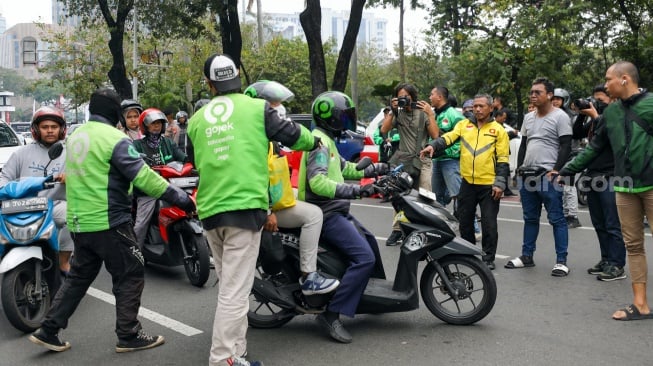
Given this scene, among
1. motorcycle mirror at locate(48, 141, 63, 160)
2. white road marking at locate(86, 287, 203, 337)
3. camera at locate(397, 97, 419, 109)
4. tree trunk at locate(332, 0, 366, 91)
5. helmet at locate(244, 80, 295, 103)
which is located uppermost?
tree trunk at locate(332, 0, 366, 91)

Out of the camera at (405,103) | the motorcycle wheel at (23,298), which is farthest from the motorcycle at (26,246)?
the camera at (405,103)

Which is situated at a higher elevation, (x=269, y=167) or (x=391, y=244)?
(x=269, y=167)

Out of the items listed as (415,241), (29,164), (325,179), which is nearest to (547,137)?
(415,241)

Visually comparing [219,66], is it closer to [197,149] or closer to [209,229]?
[197,149]

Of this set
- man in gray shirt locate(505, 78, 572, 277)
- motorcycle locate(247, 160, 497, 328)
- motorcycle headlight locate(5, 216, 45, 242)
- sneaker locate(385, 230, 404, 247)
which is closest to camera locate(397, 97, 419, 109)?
man in gray shirt locate(505, 78, 572, 277)

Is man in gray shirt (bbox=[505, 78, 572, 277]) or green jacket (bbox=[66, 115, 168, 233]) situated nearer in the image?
green jacket (bbox=[66, 115, 168, 233])

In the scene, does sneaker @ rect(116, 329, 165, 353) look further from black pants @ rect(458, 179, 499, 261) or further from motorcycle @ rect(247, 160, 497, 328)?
black pants @ rect(458, 179, 499, 261)

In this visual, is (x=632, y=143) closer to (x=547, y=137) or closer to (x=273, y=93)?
(x=547, y=137)

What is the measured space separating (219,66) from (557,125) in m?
3.83

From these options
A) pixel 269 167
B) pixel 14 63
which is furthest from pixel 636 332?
pixel 14 63

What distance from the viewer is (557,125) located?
6.74 meters

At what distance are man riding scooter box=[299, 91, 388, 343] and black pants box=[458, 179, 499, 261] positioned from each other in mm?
2405

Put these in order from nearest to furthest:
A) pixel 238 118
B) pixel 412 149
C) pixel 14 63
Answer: pixel 238 118
pixel 412 149
pixel 14 63

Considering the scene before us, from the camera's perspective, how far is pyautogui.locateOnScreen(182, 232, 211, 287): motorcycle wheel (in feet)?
20.9
